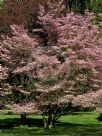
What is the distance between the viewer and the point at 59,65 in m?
28.9

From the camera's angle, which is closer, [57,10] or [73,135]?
[73,135]

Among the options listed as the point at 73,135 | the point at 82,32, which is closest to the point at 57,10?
the point at 82,32

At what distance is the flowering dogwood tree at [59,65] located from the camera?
28.4 metres

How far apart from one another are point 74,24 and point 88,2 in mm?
40591

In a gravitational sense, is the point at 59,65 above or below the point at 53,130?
above

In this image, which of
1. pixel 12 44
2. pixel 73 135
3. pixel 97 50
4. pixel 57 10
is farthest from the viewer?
pixel 57 10

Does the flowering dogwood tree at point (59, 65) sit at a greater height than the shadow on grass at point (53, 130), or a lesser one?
greater

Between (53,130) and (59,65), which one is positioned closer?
(59,65)

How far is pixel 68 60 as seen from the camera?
28141 mm

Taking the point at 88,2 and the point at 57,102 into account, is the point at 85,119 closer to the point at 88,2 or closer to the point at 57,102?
the point at 57,102

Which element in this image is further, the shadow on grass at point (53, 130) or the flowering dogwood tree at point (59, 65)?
the flowering dogwood tree at point (59, 65)

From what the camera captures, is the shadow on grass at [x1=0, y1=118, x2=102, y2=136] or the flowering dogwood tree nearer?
the shadow on grass at [x1=0, y1=118, x2=102, y2=136]

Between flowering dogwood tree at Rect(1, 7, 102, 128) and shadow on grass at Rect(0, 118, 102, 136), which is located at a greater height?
flowering dogwood tree at Rect(1, 7, 102, 128)

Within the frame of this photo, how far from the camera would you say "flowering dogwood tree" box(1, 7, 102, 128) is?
28406 mm
